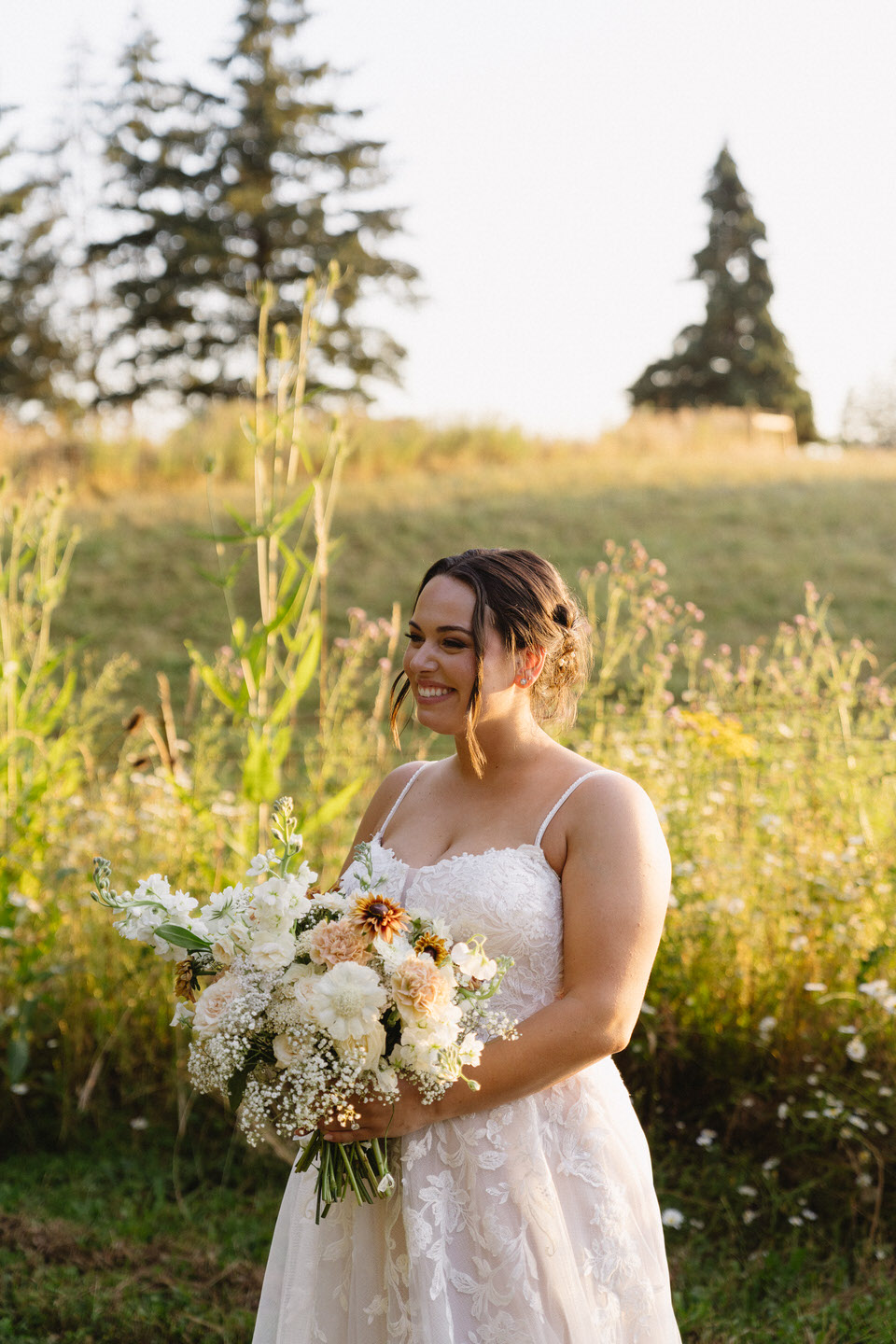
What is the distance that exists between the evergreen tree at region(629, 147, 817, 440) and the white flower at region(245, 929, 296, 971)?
31422 mm

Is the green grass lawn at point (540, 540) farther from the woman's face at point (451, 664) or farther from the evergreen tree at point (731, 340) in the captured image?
the evergreen tree at point (731, 340)

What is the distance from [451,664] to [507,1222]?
918mm

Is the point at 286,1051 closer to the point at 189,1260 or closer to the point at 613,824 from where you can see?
the point at 613,824

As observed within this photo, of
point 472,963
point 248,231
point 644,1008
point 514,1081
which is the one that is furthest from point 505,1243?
point 248,231

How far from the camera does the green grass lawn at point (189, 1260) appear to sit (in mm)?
2975

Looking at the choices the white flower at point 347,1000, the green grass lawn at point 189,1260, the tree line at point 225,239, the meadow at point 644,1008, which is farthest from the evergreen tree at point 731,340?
the white flower at point 347,1000

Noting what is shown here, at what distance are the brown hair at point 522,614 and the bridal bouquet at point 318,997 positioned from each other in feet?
1.56

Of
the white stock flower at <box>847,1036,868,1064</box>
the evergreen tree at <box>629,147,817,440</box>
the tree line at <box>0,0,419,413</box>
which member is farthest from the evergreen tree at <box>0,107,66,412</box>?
the white stock flower at <box>847,1036,868,1064</box>

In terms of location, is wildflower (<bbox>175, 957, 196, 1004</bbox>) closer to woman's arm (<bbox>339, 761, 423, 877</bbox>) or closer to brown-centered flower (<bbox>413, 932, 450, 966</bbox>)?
brown-centered flower (<bbox>413, 932, 450, 966</bbox>)

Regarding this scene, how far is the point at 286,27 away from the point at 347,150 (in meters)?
2.87

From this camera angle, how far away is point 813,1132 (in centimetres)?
354

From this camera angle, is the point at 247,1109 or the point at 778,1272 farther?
the point at 778,1272

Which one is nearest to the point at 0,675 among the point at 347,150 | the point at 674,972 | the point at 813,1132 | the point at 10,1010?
the point at 10,1010

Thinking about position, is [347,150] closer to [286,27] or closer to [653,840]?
[286,27]
